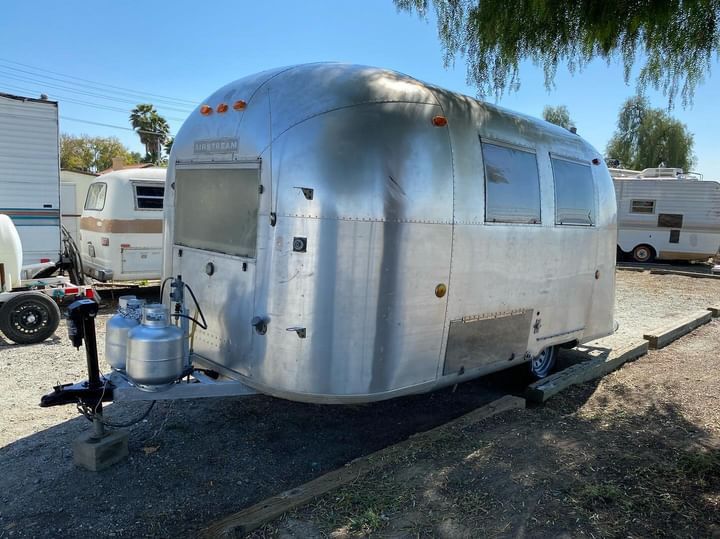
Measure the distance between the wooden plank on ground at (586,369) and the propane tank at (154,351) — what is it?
3470mm

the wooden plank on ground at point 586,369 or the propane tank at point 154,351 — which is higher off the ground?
the propane tank at point 154,351

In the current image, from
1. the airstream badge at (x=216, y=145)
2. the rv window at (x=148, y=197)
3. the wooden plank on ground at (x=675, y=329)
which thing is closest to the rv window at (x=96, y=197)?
the rv window at (x=148, y=197)

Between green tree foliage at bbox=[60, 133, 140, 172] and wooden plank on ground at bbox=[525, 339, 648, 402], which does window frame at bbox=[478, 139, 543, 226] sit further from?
green tree foliage at bbox=[60, 133, 140, 172]

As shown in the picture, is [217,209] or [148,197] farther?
[148,197]

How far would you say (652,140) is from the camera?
33844 millimetres

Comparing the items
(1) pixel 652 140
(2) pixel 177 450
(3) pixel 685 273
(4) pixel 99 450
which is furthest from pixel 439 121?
(1) pixel 652 140

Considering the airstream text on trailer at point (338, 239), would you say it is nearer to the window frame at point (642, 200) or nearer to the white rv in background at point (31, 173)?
the white rv in background at point (31, 173)

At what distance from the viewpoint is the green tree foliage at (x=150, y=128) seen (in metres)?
43.8

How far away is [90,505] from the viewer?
136 inches

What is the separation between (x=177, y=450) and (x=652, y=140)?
36.3m

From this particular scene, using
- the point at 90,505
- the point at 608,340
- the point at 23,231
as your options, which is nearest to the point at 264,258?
the point at 90,505

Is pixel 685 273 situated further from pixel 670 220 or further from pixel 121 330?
pixel 121 330

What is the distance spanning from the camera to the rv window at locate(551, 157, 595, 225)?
5258 millimetres

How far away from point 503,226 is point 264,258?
6.47 feet
